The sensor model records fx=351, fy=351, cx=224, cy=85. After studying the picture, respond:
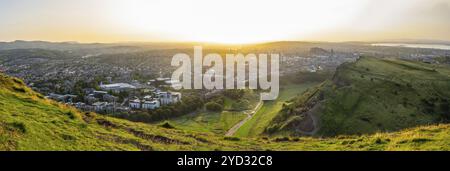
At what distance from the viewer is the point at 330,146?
18.9 m

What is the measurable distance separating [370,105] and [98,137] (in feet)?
185

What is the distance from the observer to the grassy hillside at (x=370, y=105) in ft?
188

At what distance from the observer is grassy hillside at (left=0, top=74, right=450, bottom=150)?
529 inches

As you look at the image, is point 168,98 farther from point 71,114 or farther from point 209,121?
point 71,114

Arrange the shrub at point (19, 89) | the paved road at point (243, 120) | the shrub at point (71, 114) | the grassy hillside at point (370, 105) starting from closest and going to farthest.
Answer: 1. the shrub at point (71, 114)
2. the shrub at point (19, 89)
3. the grassy hillside at point (370, 105)
4. the paved road at point (243, 120)

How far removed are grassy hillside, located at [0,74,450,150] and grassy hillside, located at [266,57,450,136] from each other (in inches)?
1517

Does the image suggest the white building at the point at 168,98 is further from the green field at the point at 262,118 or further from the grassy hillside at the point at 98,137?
the grassy hillside at the point at 98,137

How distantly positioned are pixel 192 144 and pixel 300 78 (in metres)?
129

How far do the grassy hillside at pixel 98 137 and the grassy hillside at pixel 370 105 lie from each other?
38530mm

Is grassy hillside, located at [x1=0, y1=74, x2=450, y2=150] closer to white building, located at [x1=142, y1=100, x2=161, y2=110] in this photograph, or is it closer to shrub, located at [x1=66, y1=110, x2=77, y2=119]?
shrub, located at [x1=66, y1=110, x2=77, y2=119]

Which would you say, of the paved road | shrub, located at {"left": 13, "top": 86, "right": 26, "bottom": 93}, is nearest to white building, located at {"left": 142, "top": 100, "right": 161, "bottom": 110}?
the paved road

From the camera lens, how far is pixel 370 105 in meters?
62.8

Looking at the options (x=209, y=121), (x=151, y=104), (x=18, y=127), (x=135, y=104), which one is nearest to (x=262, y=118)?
(x=209, y=121)

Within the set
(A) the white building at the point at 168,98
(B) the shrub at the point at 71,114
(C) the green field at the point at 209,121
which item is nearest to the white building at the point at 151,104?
(A) the white building at the point at 168,98
